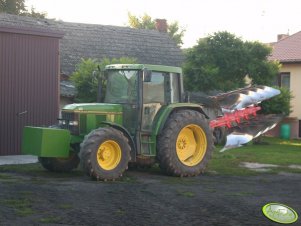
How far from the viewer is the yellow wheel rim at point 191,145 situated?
13.3 meters

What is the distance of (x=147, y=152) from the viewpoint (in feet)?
41.8

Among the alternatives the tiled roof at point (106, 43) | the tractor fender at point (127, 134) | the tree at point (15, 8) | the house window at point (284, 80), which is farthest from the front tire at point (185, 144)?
the tree at point (15, 8)

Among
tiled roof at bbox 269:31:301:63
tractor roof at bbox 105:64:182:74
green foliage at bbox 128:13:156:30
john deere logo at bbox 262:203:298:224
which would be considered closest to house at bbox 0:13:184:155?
tractor roof at bbox 105:64:182:74

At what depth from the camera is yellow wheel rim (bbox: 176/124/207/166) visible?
13.3 meters

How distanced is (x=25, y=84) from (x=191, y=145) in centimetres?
562

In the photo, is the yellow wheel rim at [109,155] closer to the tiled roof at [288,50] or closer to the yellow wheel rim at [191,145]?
the yellow wheel rim at [191,145]

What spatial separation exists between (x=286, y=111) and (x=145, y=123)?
1239 centimetres

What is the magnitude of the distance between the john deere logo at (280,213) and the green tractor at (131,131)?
3.47 metres

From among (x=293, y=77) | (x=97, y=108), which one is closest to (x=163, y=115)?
(x=97, y=108)

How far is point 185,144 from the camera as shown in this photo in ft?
44.3

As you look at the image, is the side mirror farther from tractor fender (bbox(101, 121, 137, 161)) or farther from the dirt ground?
the dirt ground

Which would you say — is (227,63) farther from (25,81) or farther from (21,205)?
(21,205)

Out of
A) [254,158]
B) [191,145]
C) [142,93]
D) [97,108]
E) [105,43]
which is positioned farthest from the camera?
[105,43]

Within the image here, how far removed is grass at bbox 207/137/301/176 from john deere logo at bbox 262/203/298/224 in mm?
4146
